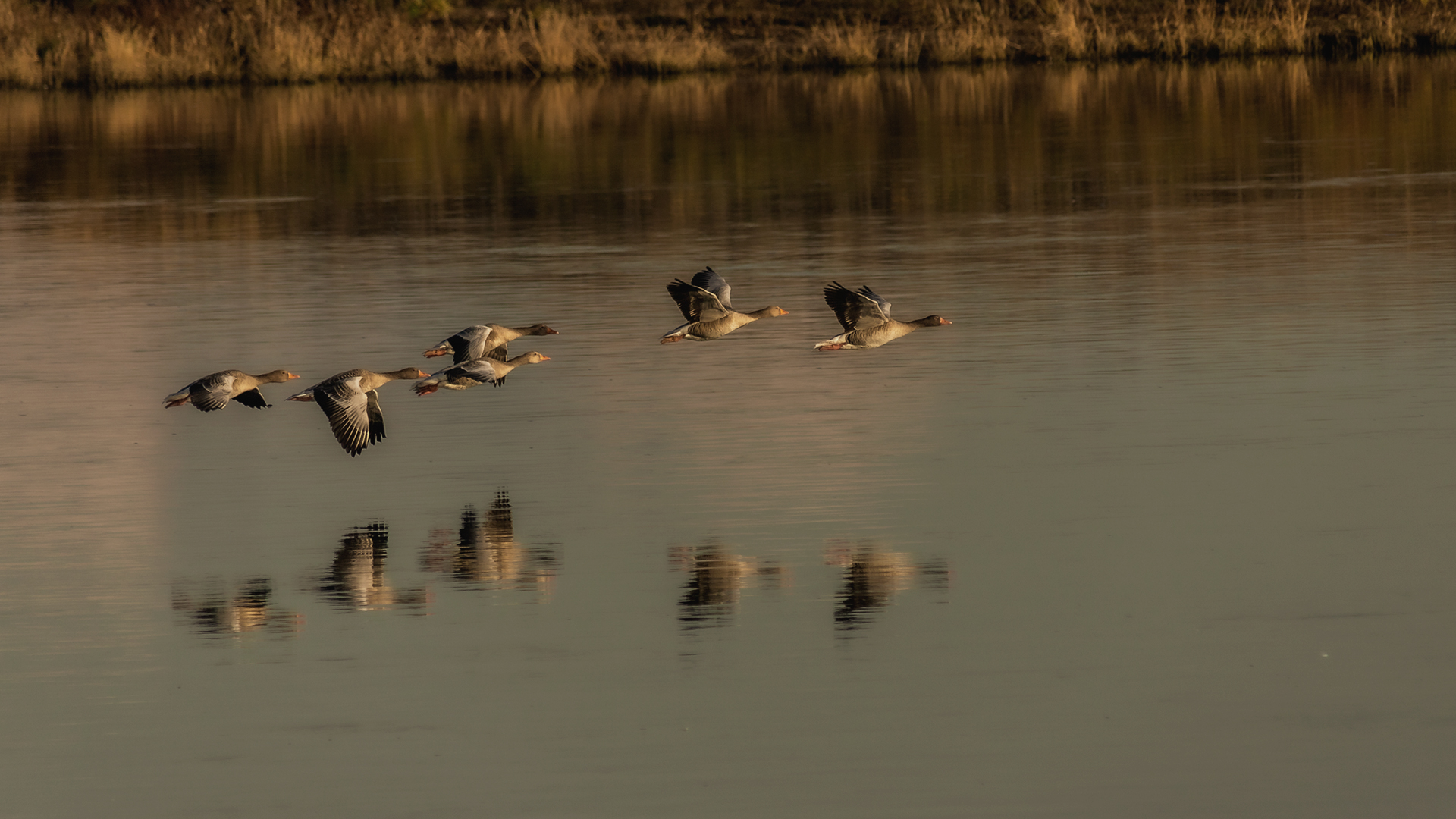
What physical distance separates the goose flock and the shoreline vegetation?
122 ft

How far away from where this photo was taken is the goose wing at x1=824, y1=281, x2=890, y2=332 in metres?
15.5

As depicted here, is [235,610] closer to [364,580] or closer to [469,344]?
[364,580]

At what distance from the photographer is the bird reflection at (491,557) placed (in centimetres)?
1094

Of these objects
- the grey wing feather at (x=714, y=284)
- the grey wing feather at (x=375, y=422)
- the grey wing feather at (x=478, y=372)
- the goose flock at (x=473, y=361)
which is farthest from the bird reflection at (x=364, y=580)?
the grey wing feather at (x=714, y=284)

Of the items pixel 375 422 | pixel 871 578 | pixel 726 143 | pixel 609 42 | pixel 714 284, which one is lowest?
pixel 871 578

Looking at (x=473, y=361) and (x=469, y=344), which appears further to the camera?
(x=469, y=344)

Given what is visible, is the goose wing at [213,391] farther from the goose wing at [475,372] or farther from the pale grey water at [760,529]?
the goose wing at [475,372]

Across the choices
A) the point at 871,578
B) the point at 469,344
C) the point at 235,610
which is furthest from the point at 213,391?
the point at 871,578

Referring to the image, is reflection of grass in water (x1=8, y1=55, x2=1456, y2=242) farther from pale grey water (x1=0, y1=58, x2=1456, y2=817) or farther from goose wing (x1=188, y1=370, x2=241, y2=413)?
goose wing (x1=188, y1=370, x2=241, y2=413)

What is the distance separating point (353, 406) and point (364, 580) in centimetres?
231

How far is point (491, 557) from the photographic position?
11367 millimetres

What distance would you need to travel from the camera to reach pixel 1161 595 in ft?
33.5

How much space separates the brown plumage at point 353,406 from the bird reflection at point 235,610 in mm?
1995

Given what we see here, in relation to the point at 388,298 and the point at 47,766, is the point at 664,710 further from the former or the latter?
the point at 388,298
